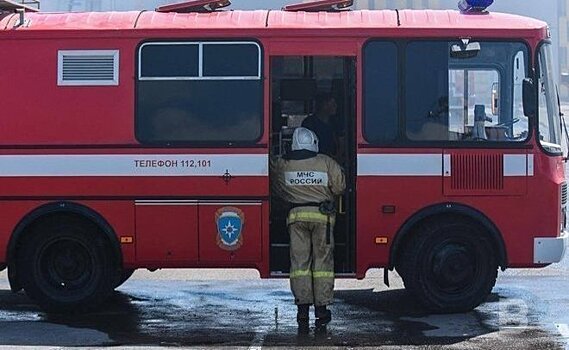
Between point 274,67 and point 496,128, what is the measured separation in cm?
218

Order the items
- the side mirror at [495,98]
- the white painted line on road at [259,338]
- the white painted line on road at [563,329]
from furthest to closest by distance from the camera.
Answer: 1. the side mirror at [495,98]
2. the white painted line on road at [563,329]
3. the white painted line on road at [259,338]

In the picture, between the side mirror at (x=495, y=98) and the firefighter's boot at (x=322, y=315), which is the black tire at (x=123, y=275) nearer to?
the firefighter's boot at (x=322, y=315)

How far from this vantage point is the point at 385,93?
390 inches

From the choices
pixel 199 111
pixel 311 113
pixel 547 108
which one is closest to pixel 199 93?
pixel 199 111

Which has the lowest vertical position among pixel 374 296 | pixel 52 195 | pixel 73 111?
pixel 374 296

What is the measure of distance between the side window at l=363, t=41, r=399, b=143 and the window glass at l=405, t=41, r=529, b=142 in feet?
0.44

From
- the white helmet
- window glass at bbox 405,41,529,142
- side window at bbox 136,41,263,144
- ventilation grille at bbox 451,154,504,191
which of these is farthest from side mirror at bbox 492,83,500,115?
side window at bbox 136,41,263,144

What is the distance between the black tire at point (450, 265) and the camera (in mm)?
9859

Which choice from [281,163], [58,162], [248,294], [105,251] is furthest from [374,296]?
[58,162]

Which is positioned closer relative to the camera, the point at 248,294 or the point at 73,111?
the point at 73,111

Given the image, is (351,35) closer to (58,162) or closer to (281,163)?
(281,163)

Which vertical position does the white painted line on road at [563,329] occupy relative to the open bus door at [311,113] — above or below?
below

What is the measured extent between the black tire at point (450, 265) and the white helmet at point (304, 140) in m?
1.38

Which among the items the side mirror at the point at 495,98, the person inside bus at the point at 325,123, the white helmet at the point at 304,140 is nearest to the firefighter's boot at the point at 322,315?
the white helmet at the point at 304,140
